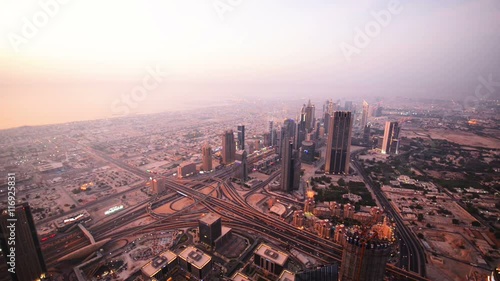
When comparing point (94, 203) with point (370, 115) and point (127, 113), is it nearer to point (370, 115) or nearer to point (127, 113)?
point (127, 113)

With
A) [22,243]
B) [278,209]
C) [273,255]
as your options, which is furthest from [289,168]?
[22,243]

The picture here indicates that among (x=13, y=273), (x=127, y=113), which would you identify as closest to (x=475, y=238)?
(x=13, y=273)

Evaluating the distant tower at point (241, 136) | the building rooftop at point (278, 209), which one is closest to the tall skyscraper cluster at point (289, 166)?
the building rooftop at point (278, 209)

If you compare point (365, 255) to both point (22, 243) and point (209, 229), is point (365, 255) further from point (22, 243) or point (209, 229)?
point (22, 243)

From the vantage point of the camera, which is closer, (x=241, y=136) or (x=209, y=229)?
(x=209, y=229)

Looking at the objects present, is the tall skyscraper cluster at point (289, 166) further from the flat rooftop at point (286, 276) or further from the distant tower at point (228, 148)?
the flat rooftop at point (286, 276)
